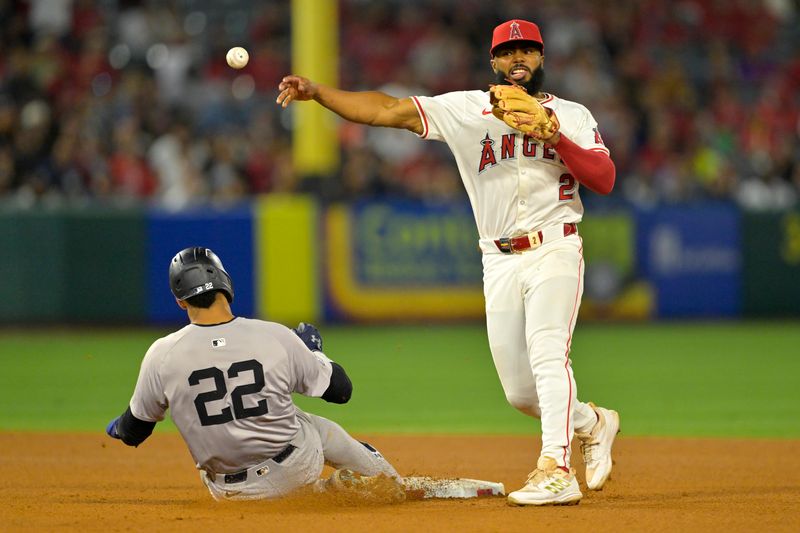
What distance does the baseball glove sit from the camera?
210 inches

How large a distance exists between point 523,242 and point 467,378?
5.62 m

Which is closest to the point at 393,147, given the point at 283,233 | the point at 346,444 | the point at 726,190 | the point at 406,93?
the point at 406,93

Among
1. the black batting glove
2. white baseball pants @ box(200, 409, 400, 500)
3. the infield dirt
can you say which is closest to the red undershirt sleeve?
the black batting glove

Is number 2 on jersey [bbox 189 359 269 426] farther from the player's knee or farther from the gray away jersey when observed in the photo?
the player's knee

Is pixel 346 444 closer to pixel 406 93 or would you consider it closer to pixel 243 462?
pixel 243 462

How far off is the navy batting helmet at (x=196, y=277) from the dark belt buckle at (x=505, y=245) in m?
1.28

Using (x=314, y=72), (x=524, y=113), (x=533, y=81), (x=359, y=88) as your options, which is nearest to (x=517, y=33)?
(x=533, y=81)

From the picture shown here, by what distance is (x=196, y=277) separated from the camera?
511cm

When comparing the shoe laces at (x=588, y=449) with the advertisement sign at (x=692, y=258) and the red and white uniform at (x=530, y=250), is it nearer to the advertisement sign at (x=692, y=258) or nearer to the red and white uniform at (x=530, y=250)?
the red and white uniform at (x=530, y=250)

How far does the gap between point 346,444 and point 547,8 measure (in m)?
14.4

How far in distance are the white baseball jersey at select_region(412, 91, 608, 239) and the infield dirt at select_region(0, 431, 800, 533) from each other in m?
1.29

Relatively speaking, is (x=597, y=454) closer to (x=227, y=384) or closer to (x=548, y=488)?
(x=548, y=488)

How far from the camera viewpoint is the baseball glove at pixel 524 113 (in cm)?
533

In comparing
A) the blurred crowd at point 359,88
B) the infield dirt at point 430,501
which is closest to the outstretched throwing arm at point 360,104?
the infield dirt at point 430,501
